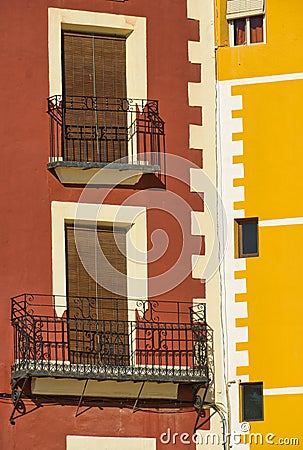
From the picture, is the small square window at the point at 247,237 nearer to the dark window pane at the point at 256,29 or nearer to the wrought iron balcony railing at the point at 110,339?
the wrought iron balcony railing at the point at 110,339

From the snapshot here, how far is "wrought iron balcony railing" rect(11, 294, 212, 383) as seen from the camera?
2355 cm

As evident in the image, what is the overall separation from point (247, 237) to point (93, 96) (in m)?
2.34

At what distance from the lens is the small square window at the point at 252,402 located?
24.0 meters

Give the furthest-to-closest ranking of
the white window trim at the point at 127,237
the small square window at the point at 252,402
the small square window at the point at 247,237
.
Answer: the small square window at the point at 247,237, the small square window at the point at 252,402, the white window trim at the point at 127,237

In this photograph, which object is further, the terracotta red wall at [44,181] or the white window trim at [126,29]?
the white window trim at [126,29]

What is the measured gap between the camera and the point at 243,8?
975 inches

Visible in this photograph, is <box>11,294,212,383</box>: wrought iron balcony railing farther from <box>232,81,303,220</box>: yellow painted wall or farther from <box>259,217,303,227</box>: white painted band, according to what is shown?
<box>232,81,303,220</box>: yellow painted wall

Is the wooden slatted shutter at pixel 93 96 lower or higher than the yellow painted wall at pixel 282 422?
higher

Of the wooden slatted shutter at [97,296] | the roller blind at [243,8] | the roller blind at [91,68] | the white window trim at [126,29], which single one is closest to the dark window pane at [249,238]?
the wooden slatted shutter at [97,296]

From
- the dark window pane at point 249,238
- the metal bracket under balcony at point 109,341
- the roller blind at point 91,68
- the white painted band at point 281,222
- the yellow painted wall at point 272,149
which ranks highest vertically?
the roller blind at point 91,68

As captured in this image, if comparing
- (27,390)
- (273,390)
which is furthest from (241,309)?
(27,390)

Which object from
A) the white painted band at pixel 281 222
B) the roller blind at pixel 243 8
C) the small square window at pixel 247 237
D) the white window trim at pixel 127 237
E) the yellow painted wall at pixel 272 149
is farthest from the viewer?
the roller blind at pixel 243 8

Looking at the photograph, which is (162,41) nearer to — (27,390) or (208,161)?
(208,161)

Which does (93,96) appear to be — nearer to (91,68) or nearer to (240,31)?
(91,68)
